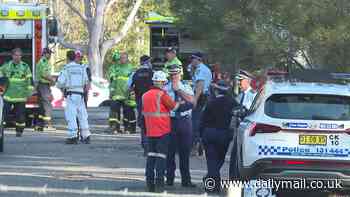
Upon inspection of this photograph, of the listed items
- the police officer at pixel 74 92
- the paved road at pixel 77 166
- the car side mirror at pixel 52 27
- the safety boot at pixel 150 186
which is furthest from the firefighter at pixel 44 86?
the safety boot at pixel 150 186

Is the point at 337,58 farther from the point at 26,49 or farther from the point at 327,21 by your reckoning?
the point at 26,49

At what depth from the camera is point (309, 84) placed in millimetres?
11898

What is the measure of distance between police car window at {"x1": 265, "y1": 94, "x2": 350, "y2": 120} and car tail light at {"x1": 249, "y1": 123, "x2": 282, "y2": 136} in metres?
0.16

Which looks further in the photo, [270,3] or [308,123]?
[270,3]

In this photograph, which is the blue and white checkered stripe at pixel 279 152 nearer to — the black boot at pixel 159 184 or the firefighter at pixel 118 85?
the black boot at pixel 159 184

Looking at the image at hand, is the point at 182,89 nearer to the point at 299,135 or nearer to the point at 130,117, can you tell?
the point at 299,135

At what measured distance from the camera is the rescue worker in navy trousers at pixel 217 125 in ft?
41.4

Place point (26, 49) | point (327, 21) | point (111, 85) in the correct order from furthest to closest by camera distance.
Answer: point (26, 49)
point (111, 85)
point (327, 21)

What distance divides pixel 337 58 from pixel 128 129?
6.21 metres

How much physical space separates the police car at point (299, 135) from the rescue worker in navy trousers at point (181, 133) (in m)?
1.67

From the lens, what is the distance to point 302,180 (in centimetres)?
1127

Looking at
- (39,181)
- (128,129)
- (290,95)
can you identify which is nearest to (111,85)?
(128,129)

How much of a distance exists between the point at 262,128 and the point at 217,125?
1.34 meters

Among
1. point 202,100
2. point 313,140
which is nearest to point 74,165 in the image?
point 202,100
